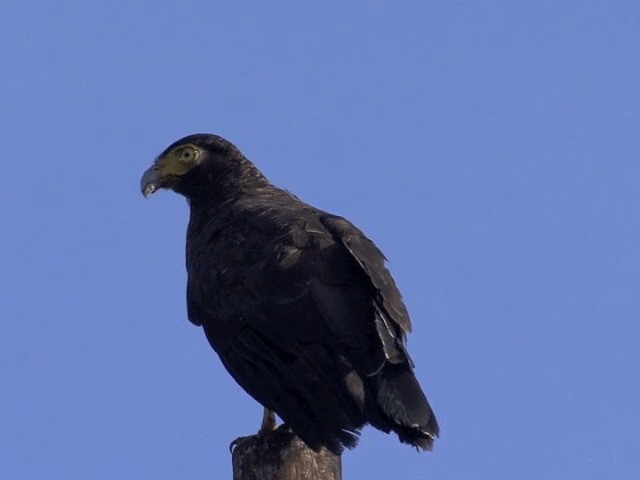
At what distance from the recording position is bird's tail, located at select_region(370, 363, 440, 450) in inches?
304

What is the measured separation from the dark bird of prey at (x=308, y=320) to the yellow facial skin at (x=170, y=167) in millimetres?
1101

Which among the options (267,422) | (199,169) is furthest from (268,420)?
(199,169)

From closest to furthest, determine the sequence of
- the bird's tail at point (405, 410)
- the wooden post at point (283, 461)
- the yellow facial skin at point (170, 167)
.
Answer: the bird's tail at point (405, 410), the wooden post at point (283, 461), the yellow facial skin at point (170, 167)

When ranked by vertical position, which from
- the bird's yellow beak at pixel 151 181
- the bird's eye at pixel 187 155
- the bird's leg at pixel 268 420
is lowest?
the bird's leg at pixel 268 420

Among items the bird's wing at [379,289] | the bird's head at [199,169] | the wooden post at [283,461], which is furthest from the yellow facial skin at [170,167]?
the wooden post at [283,461]

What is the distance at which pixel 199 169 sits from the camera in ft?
36.8

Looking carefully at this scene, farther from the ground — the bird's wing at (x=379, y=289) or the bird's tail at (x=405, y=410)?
Answer: the bird's wing at (x=379, y=289)

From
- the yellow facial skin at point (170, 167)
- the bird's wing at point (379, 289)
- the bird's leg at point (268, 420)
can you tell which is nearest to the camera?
the bird's wing at point (379, 289)

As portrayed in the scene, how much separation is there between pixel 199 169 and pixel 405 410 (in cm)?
394

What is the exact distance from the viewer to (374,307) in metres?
8.42

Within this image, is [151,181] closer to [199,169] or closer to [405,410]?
[199,169]

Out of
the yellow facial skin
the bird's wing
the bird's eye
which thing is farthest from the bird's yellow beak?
the bird's wing

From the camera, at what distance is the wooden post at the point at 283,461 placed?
25.7 ft

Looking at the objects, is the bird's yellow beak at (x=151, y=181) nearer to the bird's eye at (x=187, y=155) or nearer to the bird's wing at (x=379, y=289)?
the bird's eye at (x=187, y=155)
